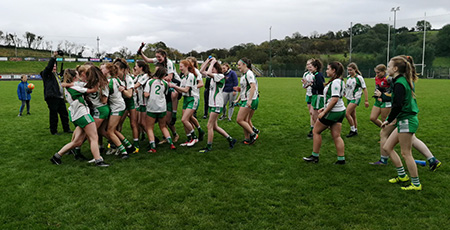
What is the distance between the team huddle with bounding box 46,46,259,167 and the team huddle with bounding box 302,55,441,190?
1714 millimetres

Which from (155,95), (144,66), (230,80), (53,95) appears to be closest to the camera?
(155,95)

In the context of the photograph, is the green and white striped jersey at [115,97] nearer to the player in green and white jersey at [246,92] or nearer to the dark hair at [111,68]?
the dark hair at [111,68]

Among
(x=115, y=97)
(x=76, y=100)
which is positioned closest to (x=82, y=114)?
(x=76, y=100)

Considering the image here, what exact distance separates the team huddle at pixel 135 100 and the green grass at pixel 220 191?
412mm

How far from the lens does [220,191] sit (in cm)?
480

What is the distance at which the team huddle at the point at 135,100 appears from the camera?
5.85 m

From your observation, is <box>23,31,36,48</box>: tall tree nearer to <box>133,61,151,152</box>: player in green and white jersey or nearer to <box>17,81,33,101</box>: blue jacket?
<box>17,81,33,101</box>: blue jacket

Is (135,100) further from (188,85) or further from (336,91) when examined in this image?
(336,91)

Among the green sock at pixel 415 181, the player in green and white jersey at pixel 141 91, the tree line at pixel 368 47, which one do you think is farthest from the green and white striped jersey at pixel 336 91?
the tree line at pixel 368 47

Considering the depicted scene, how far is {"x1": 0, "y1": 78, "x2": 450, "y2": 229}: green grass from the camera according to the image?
3.89 metres

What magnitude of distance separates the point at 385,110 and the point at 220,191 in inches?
176

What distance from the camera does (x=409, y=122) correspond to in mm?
4559

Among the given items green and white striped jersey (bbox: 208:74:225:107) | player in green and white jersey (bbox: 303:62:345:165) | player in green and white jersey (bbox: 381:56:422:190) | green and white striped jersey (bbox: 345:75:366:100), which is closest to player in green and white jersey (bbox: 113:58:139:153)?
green and white striped jersey (bbox: 208:74:225:107)

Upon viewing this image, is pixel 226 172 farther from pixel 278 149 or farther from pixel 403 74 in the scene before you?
pixel 403 74
